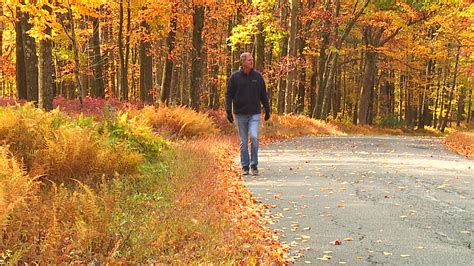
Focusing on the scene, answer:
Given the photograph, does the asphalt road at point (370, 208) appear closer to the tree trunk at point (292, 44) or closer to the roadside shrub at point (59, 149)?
the roadside shrub at point (59, 149)

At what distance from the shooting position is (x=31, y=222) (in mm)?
4309

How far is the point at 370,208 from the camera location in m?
→ 6.71

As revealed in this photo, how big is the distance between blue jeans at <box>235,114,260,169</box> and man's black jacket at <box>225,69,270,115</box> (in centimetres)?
A: 12

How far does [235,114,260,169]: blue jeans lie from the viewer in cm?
950

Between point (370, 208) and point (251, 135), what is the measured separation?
338 cm

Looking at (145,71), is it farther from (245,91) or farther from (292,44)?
(245,91)

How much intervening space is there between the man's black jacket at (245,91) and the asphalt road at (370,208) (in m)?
1.34

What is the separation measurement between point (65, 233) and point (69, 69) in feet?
88.5

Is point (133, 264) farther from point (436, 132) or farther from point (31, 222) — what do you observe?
point (436, 132)

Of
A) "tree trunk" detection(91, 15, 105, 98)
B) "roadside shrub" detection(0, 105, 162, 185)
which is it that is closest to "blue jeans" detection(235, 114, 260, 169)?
"roadside shrub" detection(0, 105, 162, 185)

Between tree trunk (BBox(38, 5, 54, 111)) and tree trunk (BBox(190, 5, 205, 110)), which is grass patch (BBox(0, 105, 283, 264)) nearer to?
tree trunk (BBox(38, 5, 54, 111))

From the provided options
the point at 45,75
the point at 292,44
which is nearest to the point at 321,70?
the point at 292,44

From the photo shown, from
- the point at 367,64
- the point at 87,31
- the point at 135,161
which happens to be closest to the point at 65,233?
the point at 135,161

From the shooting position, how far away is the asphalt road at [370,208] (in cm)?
484
